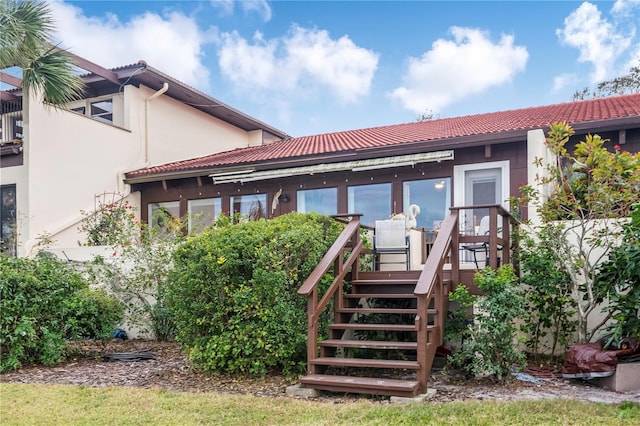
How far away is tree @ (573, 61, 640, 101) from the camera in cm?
2019

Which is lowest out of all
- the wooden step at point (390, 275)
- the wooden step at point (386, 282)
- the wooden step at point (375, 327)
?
the wooden step at point (375, 327)

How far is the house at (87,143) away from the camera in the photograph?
1167 centimetres

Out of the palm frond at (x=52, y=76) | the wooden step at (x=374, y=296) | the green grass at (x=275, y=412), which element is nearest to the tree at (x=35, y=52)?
the palm frond at (x=52, y=76)

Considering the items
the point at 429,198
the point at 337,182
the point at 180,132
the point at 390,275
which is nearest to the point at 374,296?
the point at 390,275

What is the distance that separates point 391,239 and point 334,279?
176cm

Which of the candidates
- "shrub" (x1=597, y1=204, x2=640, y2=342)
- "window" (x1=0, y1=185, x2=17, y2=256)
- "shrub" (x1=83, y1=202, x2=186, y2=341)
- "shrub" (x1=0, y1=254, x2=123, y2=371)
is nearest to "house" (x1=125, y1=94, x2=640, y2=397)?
"shrub" (x1=597, y1=204, x2=640, y2=342)

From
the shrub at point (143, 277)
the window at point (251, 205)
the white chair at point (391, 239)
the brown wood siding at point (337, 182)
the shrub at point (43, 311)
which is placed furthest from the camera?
the window at point (251, 205)

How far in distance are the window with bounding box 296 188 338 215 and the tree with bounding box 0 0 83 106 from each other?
537 centimetres

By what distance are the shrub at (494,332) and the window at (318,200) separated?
5.65m

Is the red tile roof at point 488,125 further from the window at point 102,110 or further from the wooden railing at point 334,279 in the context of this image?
the wooden railing at point 334,279

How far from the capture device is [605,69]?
70.2ft

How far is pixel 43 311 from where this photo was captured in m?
7.64

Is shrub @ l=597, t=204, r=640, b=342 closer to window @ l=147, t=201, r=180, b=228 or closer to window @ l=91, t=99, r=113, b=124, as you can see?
window @ l=147, t=201, r=180, b=228

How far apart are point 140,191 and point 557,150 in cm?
1080
